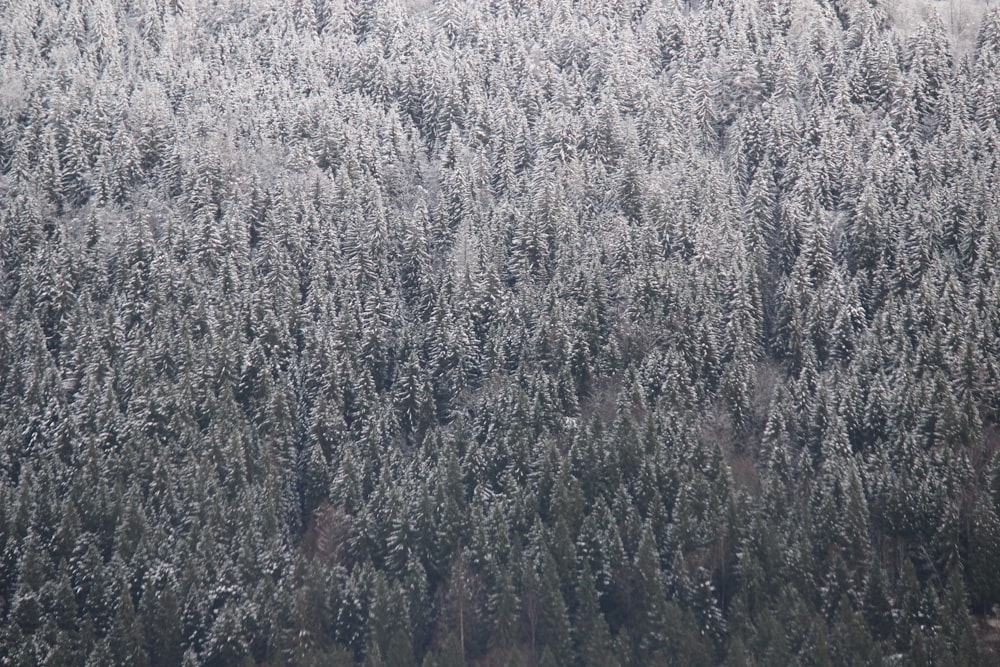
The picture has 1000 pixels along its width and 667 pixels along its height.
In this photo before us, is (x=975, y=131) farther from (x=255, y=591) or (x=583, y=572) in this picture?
(x=255, y=591)

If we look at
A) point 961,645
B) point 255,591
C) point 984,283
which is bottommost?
point 255,591

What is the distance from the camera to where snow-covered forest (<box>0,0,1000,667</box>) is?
68.5 m

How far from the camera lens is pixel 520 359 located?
88375 millimetres

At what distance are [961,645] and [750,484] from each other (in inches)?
829

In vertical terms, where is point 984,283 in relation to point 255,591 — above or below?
above

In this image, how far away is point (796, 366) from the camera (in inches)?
3381

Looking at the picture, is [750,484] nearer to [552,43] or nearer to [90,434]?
[90,434]

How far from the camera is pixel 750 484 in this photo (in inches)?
3071

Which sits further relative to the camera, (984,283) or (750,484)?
(984,283)

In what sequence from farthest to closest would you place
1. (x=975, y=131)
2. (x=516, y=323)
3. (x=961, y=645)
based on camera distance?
(x=975, y=131) → (x=516, y=323) → (x=961, y=645)

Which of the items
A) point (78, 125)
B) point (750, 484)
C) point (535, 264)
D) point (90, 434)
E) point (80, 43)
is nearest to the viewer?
point (750, 484)

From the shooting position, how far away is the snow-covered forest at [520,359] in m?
68.5

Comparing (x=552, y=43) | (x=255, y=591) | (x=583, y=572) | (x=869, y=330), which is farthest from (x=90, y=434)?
(x=552, y=43)

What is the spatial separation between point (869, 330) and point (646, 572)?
30.1 metres
